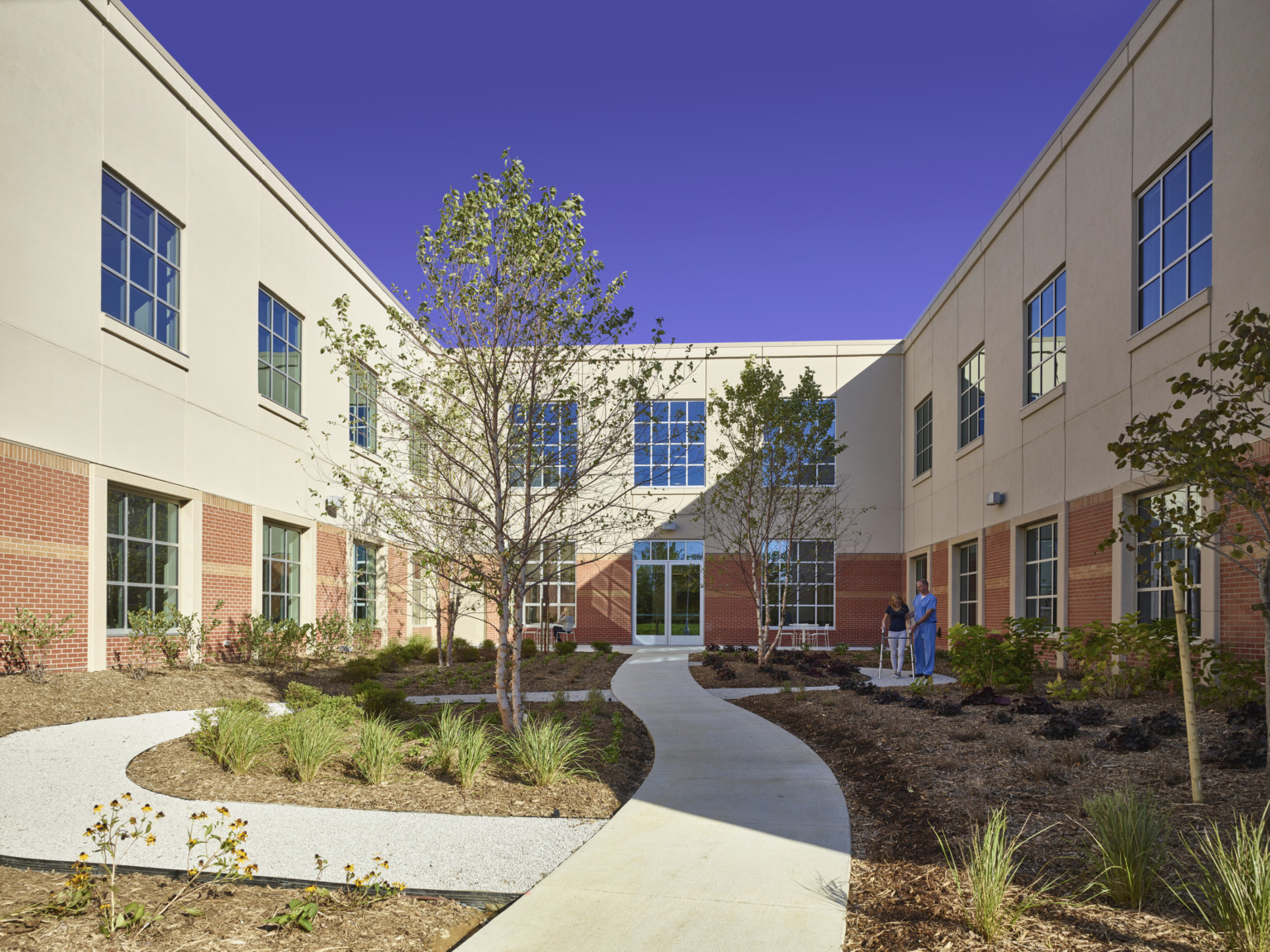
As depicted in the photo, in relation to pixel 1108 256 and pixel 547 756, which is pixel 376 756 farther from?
pixel 1108 256

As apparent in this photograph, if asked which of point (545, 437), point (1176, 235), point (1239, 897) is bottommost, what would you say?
point (1239, 897)

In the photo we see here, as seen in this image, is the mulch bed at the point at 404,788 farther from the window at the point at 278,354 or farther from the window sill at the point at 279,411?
the window at the point at 278,354

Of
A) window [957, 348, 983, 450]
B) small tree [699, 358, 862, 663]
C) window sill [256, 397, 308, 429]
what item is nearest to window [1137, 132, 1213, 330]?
small tree [699, 358, 862, 663]

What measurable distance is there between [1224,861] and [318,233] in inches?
776

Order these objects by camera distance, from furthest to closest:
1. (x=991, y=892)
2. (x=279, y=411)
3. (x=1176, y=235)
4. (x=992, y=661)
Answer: (x=279, y=411) < (x=992, y=661) < (x=1176, y=235) < (x=991, y=892)

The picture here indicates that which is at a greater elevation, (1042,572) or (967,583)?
(1042,572)

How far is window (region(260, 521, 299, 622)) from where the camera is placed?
1723cm

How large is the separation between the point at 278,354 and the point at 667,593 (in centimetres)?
1541

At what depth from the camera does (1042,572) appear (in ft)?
54.9

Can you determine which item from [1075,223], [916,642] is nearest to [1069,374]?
[1075,223]

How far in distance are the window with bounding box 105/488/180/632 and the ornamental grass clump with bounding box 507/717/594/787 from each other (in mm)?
7969

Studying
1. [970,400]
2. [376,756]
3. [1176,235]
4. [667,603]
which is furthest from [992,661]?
[667,603]

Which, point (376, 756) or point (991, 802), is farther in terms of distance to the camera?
point (376, 756)

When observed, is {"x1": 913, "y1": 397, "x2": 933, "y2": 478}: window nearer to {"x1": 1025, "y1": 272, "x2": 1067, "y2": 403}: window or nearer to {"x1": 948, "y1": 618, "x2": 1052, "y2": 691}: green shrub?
{"x1": 1025, "y1": 272, "x2": 1067, "y2": 403}: window
